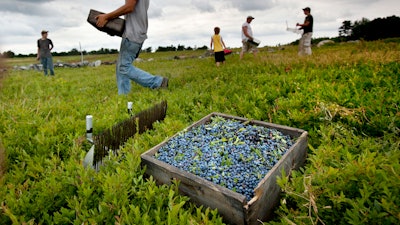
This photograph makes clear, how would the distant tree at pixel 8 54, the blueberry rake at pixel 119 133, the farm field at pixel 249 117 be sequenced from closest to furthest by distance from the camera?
the distant tree at pixel 8 54
the farm field at pixel 249 117
the blueberry rake at pixel 119 133

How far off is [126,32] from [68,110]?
2.16 m

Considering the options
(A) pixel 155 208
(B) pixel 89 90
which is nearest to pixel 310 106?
(A) pixel 155 208

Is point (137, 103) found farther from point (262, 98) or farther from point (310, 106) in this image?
point (310, 106)

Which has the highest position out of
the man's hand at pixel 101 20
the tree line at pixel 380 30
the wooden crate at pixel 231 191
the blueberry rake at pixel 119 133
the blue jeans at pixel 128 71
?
the tree line at pixel 380 30

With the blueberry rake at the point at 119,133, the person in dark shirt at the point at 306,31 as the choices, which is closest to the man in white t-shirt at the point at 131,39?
the blueberry rake at the point at 119,133

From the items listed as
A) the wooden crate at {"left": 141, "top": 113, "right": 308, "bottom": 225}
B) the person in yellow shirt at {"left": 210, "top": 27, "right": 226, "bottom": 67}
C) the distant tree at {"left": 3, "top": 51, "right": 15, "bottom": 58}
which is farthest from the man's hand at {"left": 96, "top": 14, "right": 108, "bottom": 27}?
the person in yellow shirt at {"left": 210, "top": 27, "right": 226, "bottom": 67}

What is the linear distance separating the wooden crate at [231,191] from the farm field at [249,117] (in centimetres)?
8

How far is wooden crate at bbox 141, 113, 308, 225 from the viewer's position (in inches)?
73.6

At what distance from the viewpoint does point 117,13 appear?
544 cm

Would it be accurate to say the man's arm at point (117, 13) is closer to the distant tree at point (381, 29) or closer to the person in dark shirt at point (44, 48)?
the person in dark shirt at point (44, 48)

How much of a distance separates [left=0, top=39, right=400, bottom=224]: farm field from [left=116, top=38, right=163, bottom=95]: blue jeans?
0.62 m

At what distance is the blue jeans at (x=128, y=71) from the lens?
234 inches

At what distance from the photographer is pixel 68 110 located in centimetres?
463

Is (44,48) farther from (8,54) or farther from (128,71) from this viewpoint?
(8,54)
